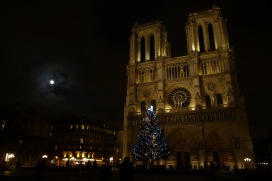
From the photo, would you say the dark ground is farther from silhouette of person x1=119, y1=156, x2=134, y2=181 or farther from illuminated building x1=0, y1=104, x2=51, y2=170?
illuminated building x1=0, y1=104, x2=51, y2=170

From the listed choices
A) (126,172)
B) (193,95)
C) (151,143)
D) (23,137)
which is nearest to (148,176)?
(151,143)

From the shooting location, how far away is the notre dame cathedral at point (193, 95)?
36156 mm

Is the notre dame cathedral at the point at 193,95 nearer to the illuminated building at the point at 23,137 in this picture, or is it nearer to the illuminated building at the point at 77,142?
the illuminated building at the point at 23,137

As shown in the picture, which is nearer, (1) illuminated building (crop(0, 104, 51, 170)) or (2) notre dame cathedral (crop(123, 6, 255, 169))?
(1) illuminated building (crop(0, 104, 51, 170))

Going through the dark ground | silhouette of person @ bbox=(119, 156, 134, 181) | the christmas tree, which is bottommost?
the dark ground

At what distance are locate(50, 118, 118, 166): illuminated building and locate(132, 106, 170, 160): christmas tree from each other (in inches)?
979

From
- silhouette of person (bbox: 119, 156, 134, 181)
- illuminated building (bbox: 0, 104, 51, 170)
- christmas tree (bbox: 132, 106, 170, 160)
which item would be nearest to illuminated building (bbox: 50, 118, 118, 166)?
illuminated building (bbox: 0, 104, 51, 170)

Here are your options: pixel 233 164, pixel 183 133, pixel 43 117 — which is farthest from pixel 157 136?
pixel 43 117

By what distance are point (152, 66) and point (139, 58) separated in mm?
4200

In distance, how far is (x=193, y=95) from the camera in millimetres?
41188

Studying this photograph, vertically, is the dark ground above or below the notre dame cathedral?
below

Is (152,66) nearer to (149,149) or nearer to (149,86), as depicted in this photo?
(149,86)

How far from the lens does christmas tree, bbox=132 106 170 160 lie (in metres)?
32.8

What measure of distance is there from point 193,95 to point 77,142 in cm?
3189
